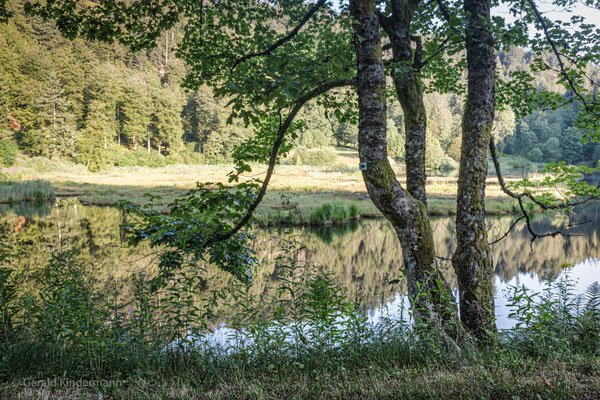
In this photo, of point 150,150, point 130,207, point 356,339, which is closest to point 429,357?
point 356,339

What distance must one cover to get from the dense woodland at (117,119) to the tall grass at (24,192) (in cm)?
2116

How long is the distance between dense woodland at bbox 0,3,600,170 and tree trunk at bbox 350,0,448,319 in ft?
133

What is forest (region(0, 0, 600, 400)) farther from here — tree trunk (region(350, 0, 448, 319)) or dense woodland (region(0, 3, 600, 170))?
dense woodland (region(0, 3, 600, 170))

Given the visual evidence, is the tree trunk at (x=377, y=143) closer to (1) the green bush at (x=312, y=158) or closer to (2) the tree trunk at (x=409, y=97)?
(2) the tree trunk at (x=409, y=97)

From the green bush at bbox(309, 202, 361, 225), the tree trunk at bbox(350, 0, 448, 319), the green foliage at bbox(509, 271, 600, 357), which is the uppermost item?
the tree trunk at bbox(350, 0, 448, 319)

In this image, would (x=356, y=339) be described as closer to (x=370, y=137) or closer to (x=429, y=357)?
(x=429, y=357)

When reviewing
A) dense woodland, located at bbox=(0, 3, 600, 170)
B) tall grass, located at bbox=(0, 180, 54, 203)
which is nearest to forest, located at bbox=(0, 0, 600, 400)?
tall grass, located at bbox=(0, 180, 54, 203)

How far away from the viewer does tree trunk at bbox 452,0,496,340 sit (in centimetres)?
442

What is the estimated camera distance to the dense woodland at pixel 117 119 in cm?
5441

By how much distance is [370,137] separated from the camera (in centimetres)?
351

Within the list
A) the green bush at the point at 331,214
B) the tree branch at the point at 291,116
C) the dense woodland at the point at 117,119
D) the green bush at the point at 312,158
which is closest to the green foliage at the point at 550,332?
the tree branch at the point at 291,116

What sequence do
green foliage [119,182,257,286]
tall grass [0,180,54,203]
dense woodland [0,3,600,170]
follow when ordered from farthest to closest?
1. dense woodland [0,3,600,170]
2. tall grass [0,180,54,203]
3. green foliage [119,182,257,286]

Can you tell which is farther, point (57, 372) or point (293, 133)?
point (293, 133)

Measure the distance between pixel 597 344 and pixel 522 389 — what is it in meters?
2.52
